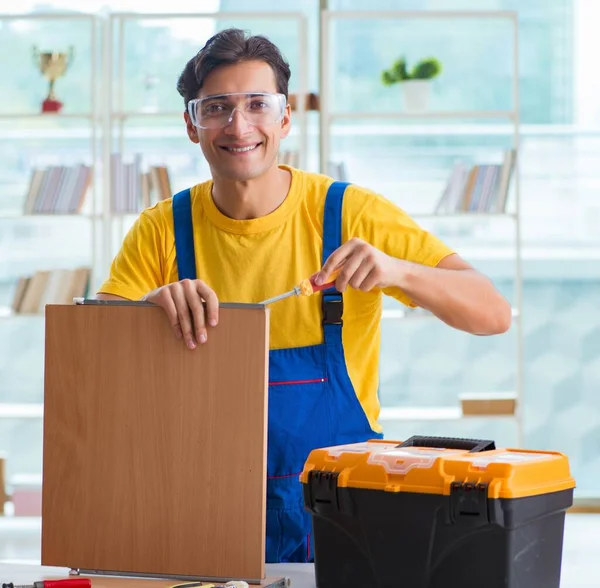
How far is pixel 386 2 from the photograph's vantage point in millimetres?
5105

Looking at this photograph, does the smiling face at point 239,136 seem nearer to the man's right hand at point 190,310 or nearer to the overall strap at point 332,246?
the overall strap at point 332,246

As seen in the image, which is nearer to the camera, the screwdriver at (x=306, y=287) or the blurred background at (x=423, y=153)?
the screwdriver at (x=306, y=287)

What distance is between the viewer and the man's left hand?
63.8 inches

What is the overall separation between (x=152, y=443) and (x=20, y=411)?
338cm

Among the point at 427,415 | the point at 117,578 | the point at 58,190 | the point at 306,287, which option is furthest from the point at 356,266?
the point at 58,190

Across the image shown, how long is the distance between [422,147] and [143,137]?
54.4 inches

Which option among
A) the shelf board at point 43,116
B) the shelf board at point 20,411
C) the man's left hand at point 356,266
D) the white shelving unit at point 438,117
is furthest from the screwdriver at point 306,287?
the shelf board at point 20,411

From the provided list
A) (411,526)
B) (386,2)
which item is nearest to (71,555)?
(411,526)

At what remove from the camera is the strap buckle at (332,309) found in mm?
1877

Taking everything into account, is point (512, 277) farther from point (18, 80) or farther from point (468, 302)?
point (468, 302)

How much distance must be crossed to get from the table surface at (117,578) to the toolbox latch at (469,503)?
34 centimetres

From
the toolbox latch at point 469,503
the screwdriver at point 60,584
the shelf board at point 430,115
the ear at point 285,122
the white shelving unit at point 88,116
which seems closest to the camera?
the toolbox latch at point 469,503

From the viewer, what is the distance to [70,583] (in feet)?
4.77

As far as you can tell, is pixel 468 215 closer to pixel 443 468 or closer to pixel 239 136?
pixel 239 136
